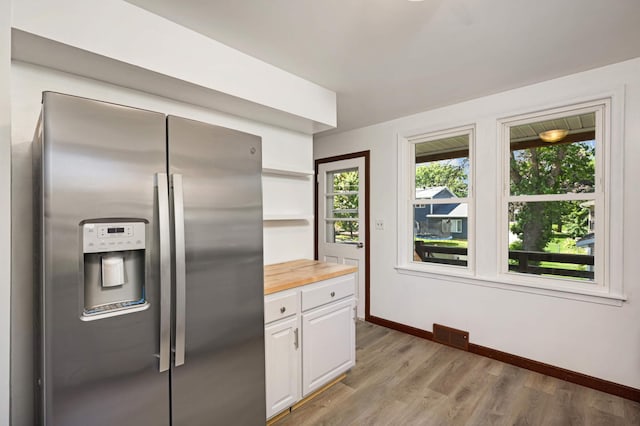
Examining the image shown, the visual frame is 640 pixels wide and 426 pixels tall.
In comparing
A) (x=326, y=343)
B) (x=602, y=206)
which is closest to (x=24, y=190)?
(x=326, y=343)

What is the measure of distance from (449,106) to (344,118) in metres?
1.08

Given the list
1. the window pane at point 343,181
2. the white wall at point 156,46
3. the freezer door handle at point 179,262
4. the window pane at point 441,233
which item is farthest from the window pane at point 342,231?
the freezer door handle at point 179,262

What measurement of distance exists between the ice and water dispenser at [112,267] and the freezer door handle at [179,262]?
0.42ft

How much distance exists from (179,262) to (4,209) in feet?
2.28

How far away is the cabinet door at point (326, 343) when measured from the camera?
2137 mm

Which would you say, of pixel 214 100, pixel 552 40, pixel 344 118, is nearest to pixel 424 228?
pixel 344 118

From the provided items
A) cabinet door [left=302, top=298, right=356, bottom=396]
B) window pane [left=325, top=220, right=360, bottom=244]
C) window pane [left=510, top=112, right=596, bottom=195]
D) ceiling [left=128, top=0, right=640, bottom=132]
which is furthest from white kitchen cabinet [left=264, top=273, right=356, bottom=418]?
window pane [left=510, top=112, right=596, bottom=195]

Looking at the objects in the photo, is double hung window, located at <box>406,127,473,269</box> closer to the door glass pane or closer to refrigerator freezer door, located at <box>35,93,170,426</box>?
the door glass pane

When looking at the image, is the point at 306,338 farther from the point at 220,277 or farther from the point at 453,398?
the point at 453,398

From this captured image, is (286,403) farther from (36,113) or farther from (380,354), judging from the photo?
(36,113)

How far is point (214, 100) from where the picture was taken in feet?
6.84

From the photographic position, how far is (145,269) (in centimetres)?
131

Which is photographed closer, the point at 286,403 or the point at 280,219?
the point at 286,403

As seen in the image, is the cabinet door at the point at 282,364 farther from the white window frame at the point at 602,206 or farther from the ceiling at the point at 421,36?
the white window frame at the point at 602,206
